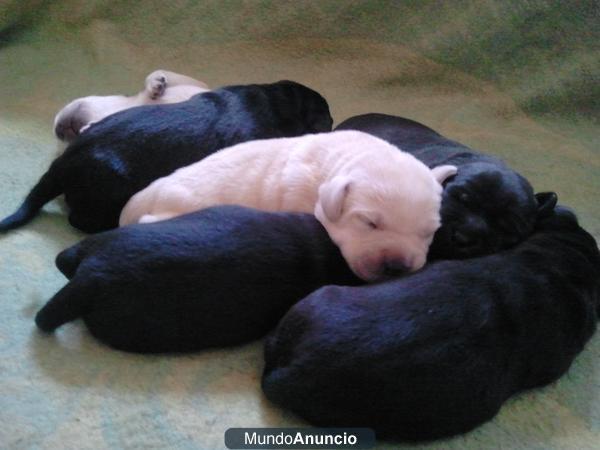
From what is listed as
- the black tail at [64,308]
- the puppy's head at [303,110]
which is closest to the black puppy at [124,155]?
the puppy's head at [303,110]

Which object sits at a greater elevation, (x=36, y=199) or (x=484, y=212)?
(x=484, y=212)

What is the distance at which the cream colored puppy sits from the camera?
1922mm

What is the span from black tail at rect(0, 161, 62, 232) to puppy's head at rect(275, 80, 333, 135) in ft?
2.92

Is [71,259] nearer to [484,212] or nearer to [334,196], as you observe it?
[334,196]

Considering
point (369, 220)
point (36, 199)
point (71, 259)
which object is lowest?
point (36, 199)

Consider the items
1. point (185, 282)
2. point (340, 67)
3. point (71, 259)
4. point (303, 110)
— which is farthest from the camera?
point (340, 67)

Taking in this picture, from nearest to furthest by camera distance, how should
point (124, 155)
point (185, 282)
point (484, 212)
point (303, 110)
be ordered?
point (185, 282)
point (484, 212)
point (124, 155)
point (303, 110)

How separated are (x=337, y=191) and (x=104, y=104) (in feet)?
4.44

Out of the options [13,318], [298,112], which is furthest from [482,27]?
[13,318]

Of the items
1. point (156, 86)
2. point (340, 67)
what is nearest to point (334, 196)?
point (156, 86)

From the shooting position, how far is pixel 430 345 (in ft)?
5.15

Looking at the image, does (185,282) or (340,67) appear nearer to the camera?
(185,282)

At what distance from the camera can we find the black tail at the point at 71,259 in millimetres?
1840

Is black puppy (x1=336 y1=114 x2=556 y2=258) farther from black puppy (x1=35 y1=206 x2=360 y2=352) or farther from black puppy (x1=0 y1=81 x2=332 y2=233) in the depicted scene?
black puppy (x1=0 y1=81 x2=332 y2=233)
